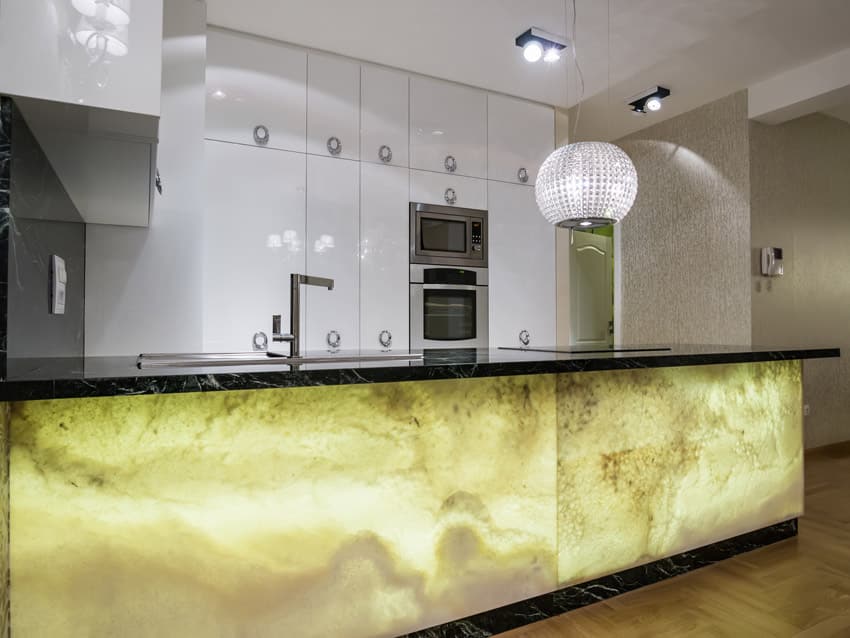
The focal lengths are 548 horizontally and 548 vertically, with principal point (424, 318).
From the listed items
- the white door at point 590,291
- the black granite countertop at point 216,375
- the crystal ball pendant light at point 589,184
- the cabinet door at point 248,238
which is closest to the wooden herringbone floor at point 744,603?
the black granite countertop at point 216,375

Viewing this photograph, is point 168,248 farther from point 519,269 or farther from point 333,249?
point 519,269

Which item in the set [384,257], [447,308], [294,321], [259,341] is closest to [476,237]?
[447,308]

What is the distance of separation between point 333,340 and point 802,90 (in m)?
3.54

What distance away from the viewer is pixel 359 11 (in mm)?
2859

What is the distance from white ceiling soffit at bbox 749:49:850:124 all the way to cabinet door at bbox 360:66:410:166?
8.43 ft

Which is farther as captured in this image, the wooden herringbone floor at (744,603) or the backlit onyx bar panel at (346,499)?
the wooden herringbone floor at (744,603)

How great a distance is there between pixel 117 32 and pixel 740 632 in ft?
8.03

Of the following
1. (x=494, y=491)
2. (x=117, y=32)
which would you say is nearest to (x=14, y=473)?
(x=117, y=32)

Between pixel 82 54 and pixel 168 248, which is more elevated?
pixel 82 54

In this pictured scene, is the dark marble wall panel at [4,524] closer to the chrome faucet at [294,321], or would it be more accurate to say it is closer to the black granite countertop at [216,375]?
the black granite countertop at [216,375]

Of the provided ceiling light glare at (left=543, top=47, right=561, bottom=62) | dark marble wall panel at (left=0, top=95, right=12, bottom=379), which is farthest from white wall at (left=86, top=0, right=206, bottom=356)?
ceiling light glare at (left=543, top=47, right=561, bottom=62)

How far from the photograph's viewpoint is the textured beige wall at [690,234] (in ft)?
13.5

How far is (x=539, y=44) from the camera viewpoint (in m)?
3.08

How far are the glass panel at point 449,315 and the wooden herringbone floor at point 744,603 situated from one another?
1859 millimetres
